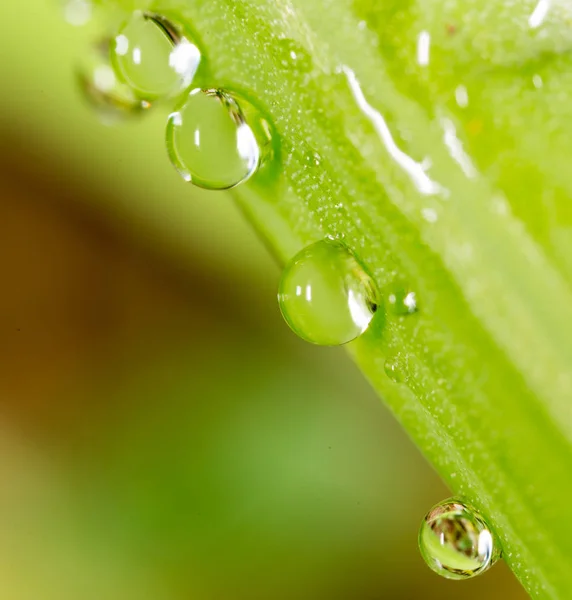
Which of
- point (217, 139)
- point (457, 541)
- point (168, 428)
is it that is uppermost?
point (168, 428)

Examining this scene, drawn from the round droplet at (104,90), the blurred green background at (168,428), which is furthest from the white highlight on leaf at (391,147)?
the blurred green background at (168,428)

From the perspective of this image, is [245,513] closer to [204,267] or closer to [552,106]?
[204,267]

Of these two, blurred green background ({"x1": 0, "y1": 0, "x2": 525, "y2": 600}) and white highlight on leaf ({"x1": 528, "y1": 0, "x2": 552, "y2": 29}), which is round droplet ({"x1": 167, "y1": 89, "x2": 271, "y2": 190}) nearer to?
white highlight on leaf ({"x1": 528, "y1": 0, "x2": 552, "y2": 29})

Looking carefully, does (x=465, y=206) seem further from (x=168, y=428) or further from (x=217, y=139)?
(x=168, y=428)

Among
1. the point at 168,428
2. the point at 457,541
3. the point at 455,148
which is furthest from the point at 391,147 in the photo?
the point at 168,428

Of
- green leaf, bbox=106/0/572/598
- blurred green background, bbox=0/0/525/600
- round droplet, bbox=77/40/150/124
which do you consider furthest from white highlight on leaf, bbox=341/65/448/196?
blurred green background, bbox=0/0/525/600

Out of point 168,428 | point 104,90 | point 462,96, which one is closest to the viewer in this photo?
point 462,96

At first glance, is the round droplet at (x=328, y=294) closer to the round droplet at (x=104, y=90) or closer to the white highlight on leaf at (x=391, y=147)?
the white highlight on leaf at (x=391, y=147)

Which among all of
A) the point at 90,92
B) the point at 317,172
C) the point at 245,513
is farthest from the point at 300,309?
the point at 245,513
